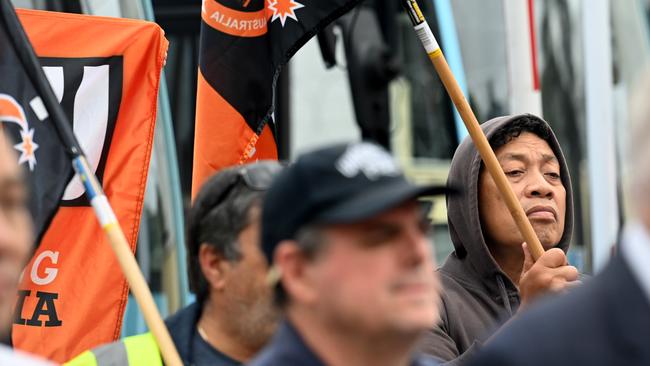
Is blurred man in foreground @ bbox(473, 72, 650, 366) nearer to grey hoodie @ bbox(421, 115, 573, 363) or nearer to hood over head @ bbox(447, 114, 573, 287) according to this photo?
grey hoodie @ bbox(421, 115, 573, 363)

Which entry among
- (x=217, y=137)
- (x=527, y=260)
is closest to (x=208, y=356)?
(x=527, y=260)

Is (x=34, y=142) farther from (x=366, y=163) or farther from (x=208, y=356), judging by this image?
(x=366, y=163)

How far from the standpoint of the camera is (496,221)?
4910 millimetres

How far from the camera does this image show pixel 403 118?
50.6ft

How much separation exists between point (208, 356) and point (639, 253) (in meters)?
1.54

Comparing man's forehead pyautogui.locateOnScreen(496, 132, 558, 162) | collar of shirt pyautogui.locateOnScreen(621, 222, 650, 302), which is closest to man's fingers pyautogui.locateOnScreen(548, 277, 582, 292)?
man's forehead pyautogui.locateOnScreen(496, 132, 558, 162)

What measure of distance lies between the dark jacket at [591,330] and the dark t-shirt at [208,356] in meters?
1.30

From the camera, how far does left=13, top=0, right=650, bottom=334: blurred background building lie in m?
8.30

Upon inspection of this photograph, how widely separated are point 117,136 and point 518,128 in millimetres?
1351

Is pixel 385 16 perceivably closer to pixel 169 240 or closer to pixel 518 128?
pixel 169 240

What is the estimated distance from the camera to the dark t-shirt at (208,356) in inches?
150

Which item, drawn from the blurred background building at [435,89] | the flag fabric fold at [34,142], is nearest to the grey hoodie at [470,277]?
the flag fabric fold at [34,142]

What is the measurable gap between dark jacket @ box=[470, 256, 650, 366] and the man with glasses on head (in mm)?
1222

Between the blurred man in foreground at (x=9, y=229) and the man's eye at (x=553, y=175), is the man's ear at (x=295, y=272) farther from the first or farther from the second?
the man's eye at (x=553, y=175)
